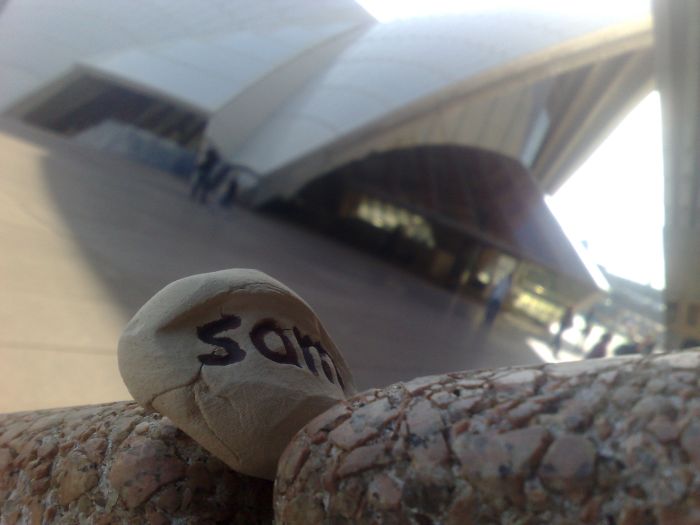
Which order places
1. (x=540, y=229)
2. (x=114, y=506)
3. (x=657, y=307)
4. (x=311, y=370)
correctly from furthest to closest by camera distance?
(x=657, y=307) → (x=540, y=229) → (x=311, y=370) → (x=114, y=506)

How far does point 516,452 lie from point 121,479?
2.42 feet

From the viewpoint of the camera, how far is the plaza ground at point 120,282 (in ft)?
7.04

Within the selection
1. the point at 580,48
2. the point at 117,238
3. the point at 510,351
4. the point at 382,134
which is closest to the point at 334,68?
the point at 382,134

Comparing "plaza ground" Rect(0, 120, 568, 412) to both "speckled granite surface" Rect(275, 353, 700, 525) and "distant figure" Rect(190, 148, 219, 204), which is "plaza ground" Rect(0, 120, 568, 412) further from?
"speckled granite surface" Rect(275, 353, 700, 525)

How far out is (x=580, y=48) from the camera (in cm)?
1271

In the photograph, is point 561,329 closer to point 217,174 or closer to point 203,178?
point 203,178

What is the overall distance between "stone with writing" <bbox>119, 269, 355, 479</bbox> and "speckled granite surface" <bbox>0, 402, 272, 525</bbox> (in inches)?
3.2

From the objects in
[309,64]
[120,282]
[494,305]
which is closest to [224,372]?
[120,282]

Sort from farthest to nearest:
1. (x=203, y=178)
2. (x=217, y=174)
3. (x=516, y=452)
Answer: (x=217, y=174) < (x=203, y=178) < (x=516, y=452)

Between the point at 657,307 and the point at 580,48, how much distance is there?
22.8 ft

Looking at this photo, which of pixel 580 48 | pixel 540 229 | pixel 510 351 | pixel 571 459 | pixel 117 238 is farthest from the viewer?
pixel 540 229

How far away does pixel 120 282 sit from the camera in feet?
10.5

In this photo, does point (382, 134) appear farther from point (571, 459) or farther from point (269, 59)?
point (571, 459)

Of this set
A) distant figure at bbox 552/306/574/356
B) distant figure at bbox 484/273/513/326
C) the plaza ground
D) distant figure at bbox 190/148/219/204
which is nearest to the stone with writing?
the plaza ground
